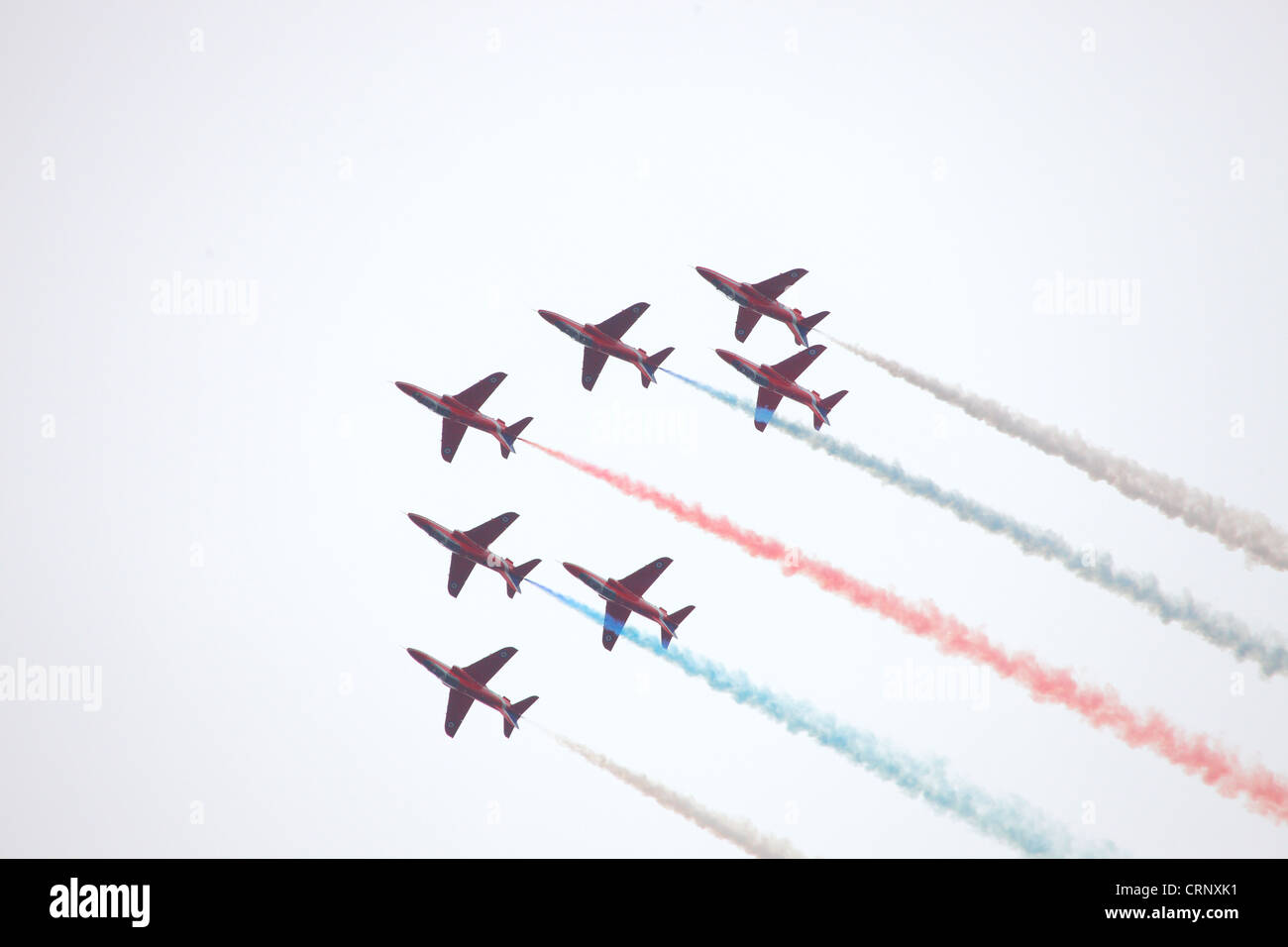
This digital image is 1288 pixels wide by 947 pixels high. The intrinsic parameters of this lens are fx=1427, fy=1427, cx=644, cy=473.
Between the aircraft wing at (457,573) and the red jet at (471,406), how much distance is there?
4.96 metres

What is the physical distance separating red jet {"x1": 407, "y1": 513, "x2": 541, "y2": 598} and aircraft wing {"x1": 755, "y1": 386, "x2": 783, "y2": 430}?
1373 centimetres

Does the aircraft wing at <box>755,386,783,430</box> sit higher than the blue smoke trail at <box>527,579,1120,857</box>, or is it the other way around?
the aircraft wing at <box>755,386,783,430</box>

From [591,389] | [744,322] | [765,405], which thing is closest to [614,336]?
[591,389]

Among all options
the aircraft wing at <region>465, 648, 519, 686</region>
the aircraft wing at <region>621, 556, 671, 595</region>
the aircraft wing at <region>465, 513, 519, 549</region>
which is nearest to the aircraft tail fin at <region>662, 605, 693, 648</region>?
the aircraft wing at <region>621, 556, 671, 595</region>

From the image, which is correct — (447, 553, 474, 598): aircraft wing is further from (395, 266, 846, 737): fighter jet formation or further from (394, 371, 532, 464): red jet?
(394, 371, 532, 464): red jet

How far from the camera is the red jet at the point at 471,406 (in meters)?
68.9

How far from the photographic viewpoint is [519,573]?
221ft

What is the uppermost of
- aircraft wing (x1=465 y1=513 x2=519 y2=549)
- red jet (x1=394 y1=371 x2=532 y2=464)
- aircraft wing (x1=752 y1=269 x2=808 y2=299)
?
aircraft wing (x1=752 y1=269 x2=808 y2=299)

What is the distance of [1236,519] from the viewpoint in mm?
67688

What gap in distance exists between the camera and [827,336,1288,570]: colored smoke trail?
220ft

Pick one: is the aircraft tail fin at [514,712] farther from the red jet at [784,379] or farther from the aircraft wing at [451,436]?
the red jet at [784,379]

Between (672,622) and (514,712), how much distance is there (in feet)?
28.8
